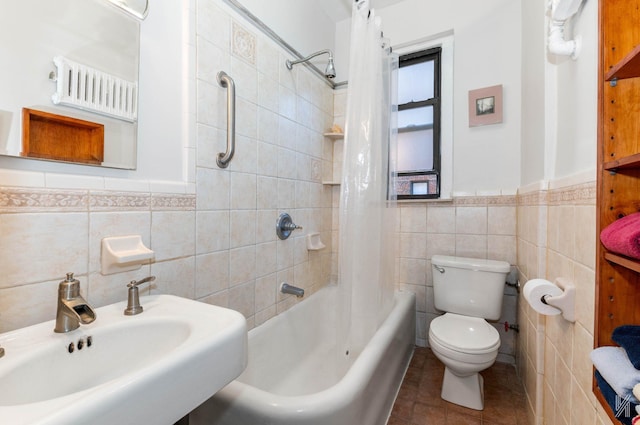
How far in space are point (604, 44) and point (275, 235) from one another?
148cm

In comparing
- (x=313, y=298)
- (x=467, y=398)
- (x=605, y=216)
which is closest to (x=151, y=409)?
(x=605, y=216)

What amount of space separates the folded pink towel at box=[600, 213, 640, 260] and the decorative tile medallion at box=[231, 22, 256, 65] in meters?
1.55

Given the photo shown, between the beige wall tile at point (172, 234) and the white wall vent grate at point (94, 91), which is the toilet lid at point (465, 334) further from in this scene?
the white wall vent grate at point (94, 91)

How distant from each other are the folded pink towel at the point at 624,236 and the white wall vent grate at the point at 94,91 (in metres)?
1.38

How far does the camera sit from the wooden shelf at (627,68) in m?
0.55

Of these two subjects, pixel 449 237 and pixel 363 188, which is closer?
pixel 363 188

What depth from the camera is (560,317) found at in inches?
40.9

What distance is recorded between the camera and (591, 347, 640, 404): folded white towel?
20.6 inches

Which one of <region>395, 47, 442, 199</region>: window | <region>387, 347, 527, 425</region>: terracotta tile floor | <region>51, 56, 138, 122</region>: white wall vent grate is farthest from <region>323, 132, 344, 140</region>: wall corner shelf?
<region>387, 347, 527, 425</region>: terracotta tile floor

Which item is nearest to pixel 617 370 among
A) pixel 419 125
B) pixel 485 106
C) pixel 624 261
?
pixel 624 261

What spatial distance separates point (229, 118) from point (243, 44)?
459mm

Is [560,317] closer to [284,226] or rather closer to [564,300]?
[564,300]

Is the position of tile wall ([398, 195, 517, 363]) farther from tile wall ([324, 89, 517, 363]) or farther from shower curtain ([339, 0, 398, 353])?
shower curtain ([339, 0, 398, 353])

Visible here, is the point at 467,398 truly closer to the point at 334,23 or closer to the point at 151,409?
the point at 151,409
